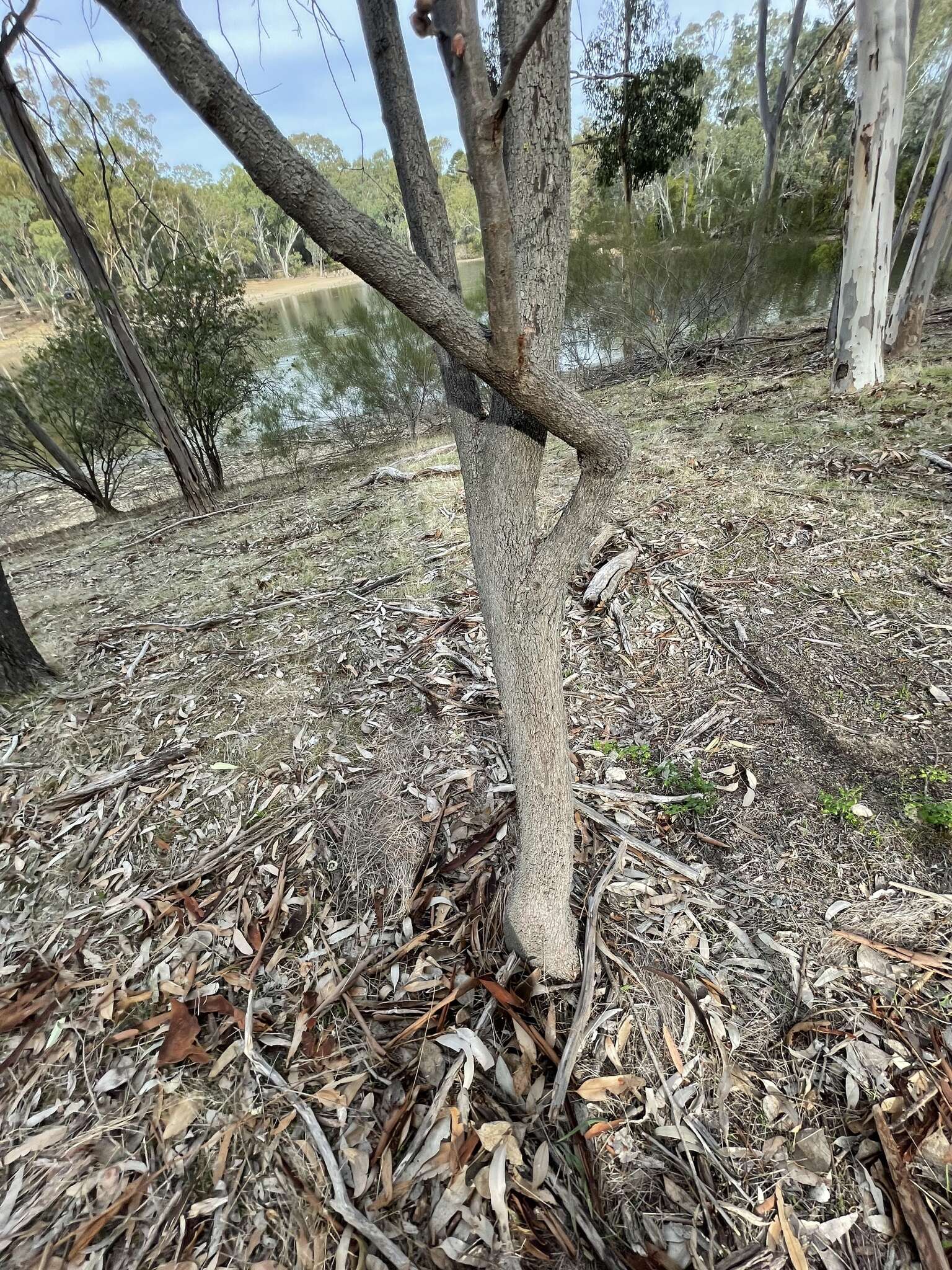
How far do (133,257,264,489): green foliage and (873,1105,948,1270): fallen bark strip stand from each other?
7.74m

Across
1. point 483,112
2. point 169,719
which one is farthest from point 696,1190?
point 169,719

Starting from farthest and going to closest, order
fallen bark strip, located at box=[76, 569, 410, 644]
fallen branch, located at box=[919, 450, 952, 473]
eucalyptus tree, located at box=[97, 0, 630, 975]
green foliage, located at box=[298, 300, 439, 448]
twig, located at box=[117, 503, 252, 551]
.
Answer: green foliage, located at box=[298, 300, 439, 448] → twig, located at box=[117, 503, 252, 551] → fallen branch, located at box=[919, 450, 952, 473] → fallen bark strip, located at box=[76, 569, 410, 644] → eucalyptus tree, located at box=[97, 0, 630, 975]

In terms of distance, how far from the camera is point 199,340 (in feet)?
21.6

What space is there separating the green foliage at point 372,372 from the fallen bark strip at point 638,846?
869 cm

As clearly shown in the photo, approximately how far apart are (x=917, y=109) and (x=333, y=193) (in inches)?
1190

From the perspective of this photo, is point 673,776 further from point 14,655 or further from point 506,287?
point 14,655

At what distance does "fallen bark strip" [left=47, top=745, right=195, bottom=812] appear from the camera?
2.37 metres

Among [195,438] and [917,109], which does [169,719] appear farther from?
[917,109]

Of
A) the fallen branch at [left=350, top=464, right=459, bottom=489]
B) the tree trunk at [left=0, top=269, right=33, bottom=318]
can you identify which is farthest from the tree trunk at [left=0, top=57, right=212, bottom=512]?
the tree trunk at [left=0, top=269, right=33, bottom=318]

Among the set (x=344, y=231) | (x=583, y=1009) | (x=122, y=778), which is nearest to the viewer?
(x=344, y=231)

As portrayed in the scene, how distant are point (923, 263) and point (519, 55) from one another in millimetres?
7557

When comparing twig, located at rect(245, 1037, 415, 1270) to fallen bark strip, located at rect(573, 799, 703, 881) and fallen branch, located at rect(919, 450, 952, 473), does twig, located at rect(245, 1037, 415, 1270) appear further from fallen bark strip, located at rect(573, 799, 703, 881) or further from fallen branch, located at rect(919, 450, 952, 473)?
fallen branch, located at rect(919, 450, 952, 473)

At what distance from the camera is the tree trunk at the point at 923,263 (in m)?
5.43

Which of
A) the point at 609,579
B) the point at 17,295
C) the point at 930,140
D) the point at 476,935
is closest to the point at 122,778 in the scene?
the point at 476,935
